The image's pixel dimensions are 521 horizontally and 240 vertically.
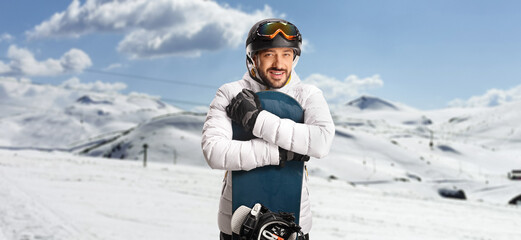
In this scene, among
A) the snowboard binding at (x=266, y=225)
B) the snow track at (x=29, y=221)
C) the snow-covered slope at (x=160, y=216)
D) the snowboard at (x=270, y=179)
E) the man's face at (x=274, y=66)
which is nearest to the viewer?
the snowboard binding at (x=266, y=225)

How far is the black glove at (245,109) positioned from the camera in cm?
269

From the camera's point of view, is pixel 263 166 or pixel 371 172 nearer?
pixel 263 166

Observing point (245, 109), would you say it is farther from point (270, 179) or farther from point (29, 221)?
point (29, 221)

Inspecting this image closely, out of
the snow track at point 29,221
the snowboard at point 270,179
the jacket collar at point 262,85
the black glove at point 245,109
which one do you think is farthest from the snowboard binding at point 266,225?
the snow track at point 29,221

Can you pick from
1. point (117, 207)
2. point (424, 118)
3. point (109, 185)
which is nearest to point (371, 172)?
point (109, 185)

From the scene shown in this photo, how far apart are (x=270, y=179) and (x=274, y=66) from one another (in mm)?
772

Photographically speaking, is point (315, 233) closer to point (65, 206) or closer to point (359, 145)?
point (65, 206)

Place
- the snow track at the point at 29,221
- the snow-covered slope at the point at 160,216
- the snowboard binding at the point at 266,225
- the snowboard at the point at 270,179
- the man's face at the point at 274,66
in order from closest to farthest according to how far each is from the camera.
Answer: the snowboard binding at the point at 266,225
the snowboard at the point at 270,179
the man's face at the point at 274,66
the snow track at the point at 29,221
the snow-covered slope at the point at 160,216

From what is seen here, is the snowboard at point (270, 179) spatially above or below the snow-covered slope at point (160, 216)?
above

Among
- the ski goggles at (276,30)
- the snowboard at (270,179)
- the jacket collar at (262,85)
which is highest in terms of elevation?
the ski goggles at (276,30)

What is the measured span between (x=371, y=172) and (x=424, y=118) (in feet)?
461

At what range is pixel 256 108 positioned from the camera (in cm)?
274

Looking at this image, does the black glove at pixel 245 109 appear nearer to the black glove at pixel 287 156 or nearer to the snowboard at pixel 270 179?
the snowboard at pixel 270 179

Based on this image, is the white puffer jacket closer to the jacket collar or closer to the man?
the man
